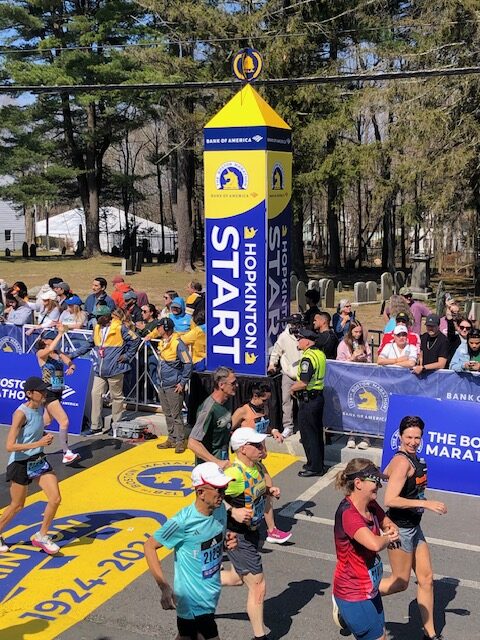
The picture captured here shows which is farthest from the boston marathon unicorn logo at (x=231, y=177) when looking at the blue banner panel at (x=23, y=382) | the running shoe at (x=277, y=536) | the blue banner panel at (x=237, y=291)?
the running shoe at (x=277, y=536)

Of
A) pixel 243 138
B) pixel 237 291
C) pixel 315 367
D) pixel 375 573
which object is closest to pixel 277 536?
pixel 315 367

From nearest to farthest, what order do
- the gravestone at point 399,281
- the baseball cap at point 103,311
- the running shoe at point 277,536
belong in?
the running shoe at point 277,536
the baseball cap at point 103,311
the gravestone at point 399,281

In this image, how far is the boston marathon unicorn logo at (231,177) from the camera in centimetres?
1118

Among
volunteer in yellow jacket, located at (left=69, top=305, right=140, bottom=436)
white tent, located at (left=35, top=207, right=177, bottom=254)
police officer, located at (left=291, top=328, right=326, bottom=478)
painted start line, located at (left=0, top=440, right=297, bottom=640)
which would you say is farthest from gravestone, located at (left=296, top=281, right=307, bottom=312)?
white tent, located at (left=35, top=207, right=177, bottom=254)

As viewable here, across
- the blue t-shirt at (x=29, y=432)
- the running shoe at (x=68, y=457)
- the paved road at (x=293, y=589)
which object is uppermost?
the blue t-shirt at (x=29, y=432)

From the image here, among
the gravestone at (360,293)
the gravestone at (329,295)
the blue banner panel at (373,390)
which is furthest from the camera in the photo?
the gravestone at (360,293)

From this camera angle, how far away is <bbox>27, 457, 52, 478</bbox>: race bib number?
7.51 m

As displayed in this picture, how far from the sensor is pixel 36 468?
755cm

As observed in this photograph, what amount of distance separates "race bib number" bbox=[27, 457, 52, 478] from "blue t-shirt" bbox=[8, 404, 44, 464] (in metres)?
0.07

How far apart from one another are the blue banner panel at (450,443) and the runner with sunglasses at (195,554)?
525 centimetres

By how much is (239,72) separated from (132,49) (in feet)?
73.8

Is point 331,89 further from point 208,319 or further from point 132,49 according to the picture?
point 208,319

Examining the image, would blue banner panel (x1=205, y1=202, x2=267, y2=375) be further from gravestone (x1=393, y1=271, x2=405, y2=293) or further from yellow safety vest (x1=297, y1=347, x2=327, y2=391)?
gravestone (x1=393, y1=271, x2=405, y2=293)

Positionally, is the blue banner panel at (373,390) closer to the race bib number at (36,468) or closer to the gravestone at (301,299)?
the race bib number at (36,468)
